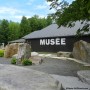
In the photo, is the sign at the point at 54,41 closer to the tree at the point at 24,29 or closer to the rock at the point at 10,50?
the rock at the point at 10,50

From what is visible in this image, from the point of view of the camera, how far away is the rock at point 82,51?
24078 millimetres

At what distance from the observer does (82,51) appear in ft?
82.5

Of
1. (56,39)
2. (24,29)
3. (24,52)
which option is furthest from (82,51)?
(24,29)

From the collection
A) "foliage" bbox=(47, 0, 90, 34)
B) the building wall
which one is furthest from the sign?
"foliage" bbox=(47, 0, 90, 34)

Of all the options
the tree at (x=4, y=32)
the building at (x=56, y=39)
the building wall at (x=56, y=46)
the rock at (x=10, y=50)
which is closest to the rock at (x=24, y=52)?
the rock at (x=10, y=50)

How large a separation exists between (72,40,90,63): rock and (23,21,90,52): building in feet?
26.0

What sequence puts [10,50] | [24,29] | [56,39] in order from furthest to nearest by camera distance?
[24,29], [56,39], [10,50]

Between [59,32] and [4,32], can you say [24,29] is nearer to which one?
[4,32]

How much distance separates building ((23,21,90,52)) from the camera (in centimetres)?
3728

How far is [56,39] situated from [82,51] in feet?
48.7

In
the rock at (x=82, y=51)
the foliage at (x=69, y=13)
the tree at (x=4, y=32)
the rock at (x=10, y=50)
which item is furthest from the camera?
the tree at (x=4, y=32)

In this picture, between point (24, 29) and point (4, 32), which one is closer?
point (24, 29)

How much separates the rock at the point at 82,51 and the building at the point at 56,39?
26.0 ft

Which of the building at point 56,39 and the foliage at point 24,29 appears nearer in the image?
the building at point 56,39
